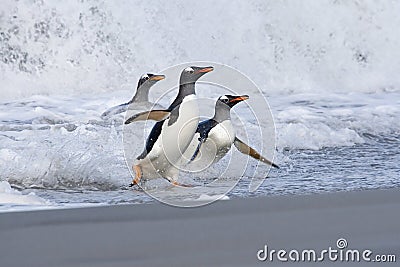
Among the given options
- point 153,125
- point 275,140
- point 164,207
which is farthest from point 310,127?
point 164,207

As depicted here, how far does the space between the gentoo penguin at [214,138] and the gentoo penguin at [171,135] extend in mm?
29

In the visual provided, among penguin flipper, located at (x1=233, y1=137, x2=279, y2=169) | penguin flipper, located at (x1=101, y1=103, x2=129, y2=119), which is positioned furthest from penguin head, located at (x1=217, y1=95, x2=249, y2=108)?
penguin flipper, located at (x1=101, y1=103, x2=129, y2=119)

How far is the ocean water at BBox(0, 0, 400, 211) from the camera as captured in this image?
3.71 m

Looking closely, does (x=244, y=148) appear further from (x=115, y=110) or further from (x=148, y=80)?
(x=115, y=110)

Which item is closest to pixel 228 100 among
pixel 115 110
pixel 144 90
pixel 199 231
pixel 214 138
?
pixel 214 138

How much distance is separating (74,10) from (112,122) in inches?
43.4

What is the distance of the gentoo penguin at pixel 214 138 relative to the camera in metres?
2.43

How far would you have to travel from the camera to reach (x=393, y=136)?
3.47 m

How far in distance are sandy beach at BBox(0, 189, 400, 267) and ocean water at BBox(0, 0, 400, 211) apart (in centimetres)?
104

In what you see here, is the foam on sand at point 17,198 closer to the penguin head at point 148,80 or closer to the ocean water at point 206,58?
the ocean water at point 206,58

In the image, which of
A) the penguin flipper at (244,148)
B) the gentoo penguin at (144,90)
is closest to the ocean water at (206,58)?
the gentoo penguin at (144,90)

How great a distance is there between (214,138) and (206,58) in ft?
8.10

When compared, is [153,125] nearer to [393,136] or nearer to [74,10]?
[393,136]

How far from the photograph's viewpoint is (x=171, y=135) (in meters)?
2.40
